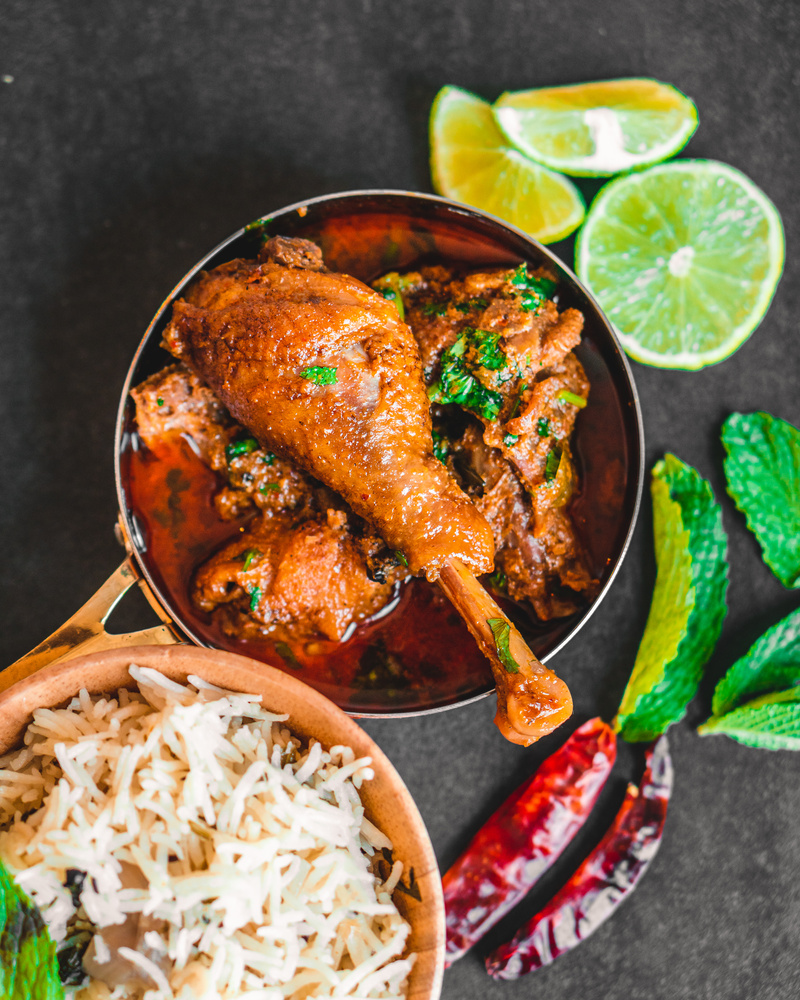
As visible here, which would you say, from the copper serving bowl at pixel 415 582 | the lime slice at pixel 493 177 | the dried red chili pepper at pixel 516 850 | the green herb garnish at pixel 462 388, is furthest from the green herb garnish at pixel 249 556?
the lime slice at pixel 493 177

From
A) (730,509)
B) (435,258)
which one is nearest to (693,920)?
(730,509)

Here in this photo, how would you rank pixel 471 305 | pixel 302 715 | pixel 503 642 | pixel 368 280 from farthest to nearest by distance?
pixel 368 280
pixel 471 305
pixel 302 715
pixel 503 642

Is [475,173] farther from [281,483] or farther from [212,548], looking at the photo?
[212,548]

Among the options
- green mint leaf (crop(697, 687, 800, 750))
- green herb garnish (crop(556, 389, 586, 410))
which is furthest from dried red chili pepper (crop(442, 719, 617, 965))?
green herb garnish (crop(556, 389, 586, 410))

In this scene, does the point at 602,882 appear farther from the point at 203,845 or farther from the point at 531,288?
the point at 531,288

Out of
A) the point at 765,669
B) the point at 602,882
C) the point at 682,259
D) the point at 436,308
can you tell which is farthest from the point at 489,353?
the point at 602,882

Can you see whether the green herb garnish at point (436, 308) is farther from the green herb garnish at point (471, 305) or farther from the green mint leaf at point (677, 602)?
the green mint leaf at point (677, 602)
